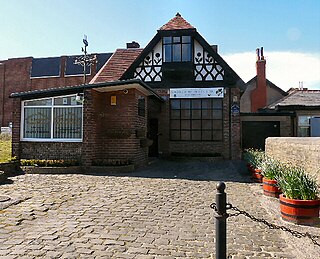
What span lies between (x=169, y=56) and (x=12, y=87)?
2847 cm

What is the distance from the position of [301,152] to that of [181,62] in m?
9.31

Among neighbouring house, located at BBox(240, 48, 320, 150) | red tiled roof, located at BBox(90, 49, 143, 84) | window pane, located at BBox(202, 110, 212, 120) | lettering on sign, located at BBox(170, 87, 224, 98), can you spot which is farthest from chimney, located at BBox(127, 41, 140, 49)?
neighbouring house, located at BBox(240, 48, 320, 150)

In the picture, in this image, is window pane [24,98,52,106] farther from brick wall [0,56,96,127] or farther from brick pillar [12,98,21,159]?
brick wall [0,56,96,127]

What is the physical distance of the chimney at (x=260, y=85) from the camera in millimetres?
21745

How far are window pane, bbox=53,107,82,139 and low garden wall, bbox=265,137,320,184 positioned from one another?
675cm

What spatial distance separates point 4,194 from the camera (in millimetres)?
6344

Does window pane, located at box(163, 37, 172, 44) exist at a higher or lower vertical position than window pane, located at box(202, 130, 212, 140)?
higher

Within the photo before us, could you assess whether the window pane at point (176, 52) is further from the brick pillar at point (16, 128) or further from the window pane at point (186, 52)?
the brick pillar at point (16, 128)

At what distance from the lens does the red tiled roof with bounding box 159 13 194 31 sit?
14.5 metres

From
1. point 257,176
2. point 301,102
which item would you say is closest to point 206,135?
point 257,176

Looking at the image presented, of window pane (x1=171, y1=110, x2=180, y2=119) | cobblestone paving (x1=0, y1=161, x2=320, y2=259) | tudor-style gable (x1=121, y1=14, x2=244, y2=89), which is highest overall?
tudor-style gable (x1=121, y1=14, x2=244, y2=89)

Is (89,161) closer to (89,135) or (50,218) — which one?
(89,135)

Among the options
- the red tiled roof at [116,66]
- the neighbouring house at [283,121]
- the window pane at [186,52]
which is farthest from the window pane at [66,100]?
the neighbouring house at [283,121]

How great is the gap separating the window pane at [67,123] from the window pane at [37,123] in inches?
11.0
